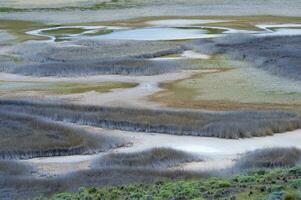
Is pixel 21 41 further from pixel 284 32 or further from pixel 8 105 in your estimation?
pixel 8 105

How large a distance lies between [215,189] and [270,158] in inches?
217

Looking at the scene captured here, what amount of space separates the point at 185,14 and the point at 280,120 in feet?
152

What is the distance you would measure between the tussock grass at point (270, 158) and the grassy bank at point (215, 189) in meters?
2.70

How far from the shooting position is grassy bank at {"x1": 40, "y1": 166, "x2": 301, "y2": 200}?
16.3 metres

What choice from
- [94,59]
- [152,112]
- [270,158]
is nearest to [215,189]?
[270,158]

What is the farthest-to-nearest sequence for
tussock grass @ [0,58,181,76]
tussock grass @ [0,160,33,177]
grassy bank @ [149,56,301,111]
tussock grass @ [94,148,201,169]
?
1. tussock grass @ [0,58,181,76]
2. grassy bank @ [149,56,301,111]
3. tussock grass @ [94,148,201,169]
4. tussock grass @ [0,160,33,177]

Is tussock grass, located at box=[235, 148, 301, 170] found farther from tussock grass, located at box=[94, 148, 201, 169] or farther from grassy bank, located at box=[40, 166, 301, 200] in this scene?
grassy bank, located at box=[40, 166, 301, 200]

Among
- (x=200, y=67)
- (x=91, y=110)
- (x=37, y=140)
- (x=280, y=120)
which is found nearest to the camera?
(x=37, y=140)

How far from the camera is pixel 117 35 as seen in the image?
57.9 meters

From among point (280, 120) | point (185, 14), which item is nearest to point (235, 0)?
point (185, 14)

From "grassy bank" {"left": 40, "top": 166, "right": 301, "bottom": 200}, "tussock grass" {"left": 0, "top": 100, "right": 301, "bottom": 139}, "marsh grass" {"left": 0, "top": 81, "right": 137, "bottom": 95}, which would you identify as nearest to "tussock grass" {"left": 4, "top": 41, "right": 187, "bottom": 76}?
"marsh grass" {"left": 0, "top": 81, "right": 137, "bottom": 95}

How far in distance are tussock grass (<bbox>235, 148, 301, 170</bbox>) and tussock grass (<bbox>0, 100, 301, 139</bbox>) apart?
3150 mm

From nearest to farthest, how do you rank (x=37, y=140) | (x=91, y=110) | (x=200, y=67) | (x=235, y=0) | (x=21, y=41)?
1. (x=37, y=140)
2. (x=91, y=110)
3. (x=200, y=67)
4. (x=21, y=41)
5. (x=235, y=0)

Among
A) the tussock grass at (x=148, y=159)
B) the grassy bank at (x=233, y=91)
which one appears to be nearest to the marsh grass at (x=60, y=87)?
the grassy bank at (x=233, y=91)
